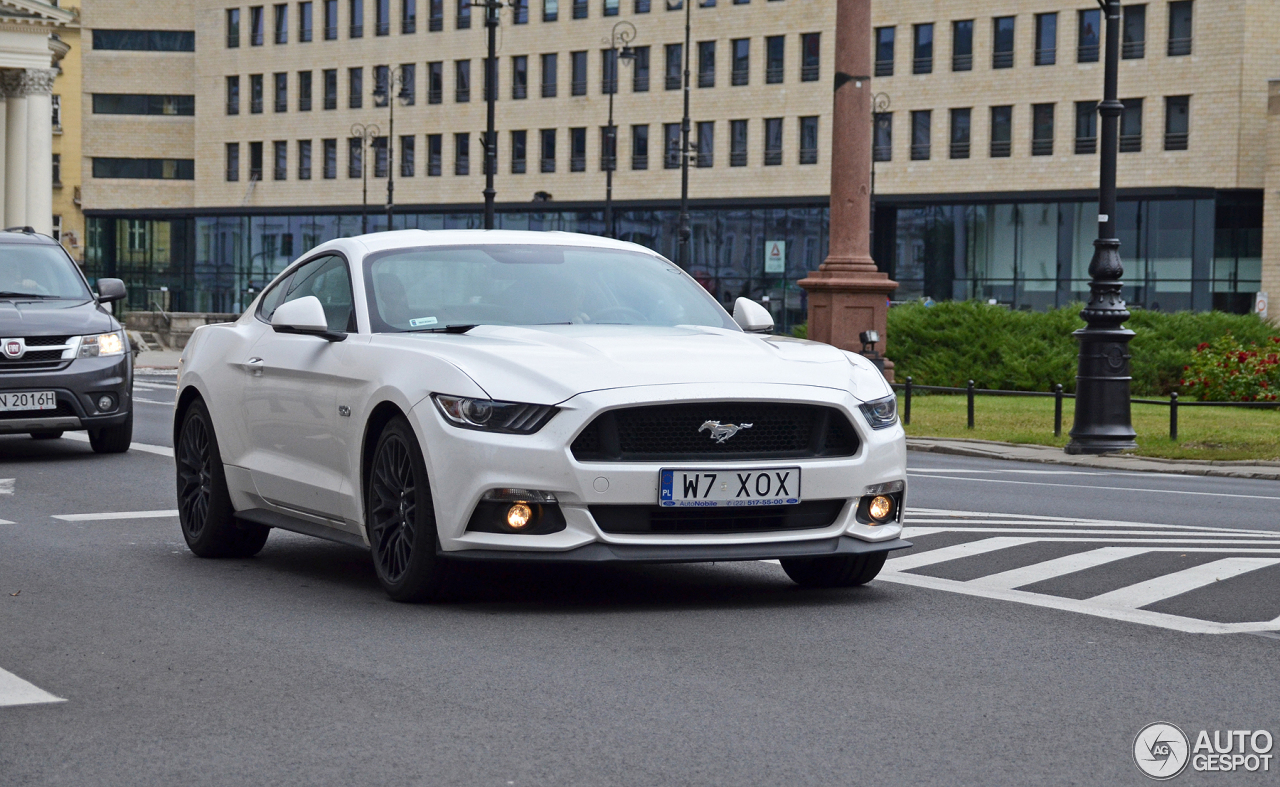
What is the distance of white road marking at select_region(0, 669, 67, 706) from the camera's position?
580cm

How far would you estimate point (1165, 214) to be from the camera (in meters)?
66.1

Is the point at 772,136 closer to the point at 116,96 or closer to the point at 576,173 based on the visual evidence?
the point at 576,173

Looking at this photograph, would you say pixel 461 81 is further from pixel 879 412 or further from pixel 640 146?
pixel 879 412

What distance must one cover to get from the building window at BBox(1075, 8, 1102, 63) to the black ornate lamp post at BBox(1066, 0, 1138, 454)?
46680 millimetres

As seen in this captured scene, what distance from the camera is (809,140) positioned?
73938 mm

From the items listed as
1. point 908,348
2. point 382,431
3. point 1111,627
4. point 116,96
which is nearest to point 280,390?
point 382,431

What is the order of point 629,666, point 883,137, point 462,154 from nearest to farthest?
point 629,666 → point 883,137 → point 462,154

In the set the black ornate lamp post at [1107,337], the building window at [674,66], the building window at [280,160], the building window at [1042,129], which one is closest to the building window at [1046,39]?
the building window at [1042,129]

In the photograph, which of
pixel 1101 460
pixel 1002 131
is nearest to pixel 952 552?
pixel 1101 460

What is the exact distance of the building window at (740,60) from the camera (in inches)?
2968

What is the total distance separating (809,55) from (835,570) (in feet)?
219

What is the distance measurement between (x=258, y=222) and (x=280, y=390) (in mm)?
84997

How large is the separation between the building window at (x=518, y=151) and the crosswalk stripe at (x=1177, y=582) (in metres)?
73.3

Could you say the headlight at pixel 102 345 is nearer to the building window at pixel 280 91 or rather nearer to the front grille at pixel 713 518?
the front grille at pixel 713 518
